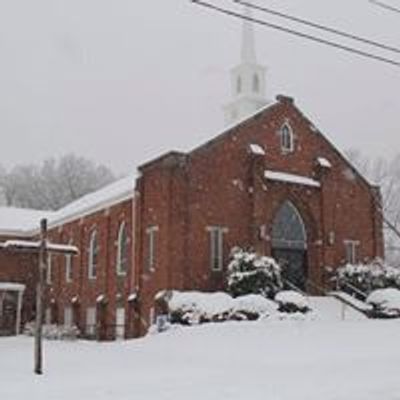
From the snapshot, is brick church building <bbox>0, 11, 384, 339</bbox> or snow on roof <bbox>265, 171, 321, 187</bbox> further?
snow on roof <bbox>265, 171, 321, 187</bbox>

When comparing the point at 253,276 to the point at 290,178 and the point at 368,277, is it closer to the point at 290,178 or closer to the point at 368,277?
the point at 290,178

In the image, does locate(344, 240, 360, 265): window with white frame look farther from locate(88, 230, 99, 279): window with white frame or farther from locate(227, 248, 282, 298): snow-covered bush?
locate(88, 230, 99, 279): window with white frame

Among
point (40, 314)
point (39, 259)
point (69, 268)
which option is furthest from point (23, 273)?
point (40, 314)

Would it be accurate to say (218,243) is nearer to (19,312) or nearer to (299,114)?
(299,114)

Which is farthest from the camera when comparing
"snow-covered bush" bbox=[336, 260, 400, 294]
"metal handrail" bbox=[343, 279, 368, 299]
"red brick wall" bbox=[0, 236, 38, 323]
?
"red brick wall" bbox=[0, 236, 38, 323]

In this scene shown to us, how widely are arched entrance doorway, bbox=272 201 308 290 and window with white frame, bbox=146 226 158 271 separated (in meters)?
5.80

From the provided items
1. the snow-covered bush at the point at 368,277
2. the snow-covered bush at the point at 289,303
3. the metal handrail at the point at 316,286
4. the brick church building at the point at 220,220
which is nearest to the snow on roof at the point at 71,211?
the brick church building at the point at 220,220

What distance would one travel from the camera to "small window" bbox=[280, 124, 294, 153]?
123 feet

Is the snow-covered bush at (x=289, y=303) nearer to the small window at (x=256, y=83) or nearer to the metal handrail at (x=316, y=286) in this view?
the metal handrail at (x=316, y=286)

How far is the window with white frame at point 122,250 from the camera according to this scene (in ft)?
125

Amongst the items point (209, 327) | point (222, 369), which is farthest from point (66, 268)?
point (222, 369)

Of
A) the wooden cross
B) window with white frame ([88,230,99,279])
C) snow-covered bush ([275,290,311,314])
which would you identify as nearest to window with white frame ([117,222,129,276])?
window with white frame ([88,230,99,279])

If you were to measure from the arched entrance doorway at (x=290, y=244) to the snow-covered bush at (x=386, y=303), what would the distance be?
13.3 feet

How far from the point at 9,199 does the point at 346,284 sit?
55136 mm
